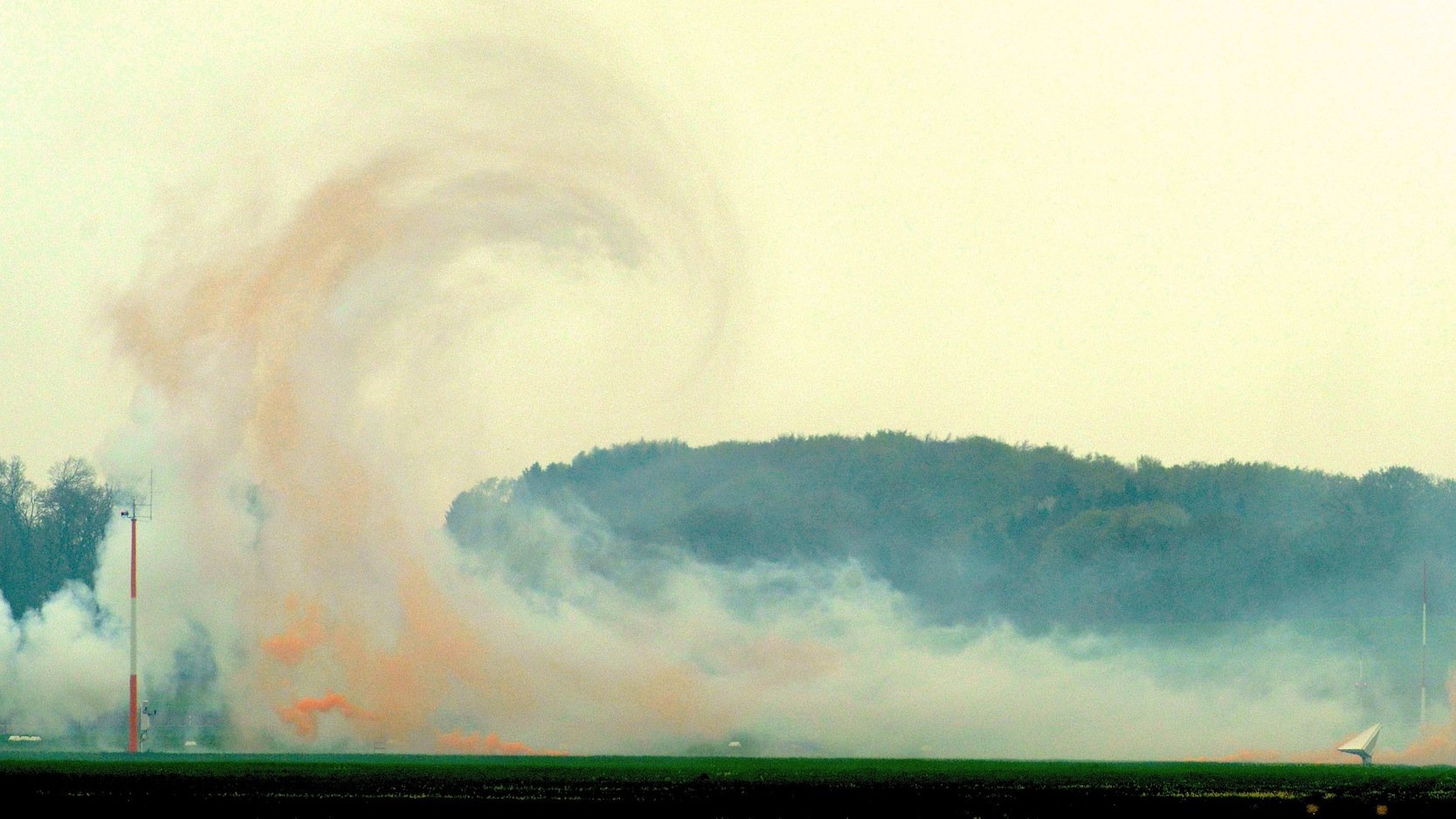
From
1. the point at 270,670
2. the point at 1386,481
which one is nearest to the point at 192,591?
the point at 270,670

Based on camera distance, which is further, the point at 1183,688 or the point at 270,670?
the point at 1183,688

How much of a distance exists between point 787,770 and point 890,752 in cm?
1873

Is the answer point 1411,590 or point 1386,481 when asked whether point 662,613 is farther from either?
point 1386,481

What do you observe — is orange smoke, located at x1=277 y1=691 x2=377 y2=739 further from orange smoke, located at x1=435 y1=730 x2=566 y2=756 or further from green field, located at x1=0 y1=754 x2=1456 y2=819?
green field, located at x1=0 y1=754 x2=1456 y2=819

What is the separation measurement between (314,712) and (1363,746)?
48507 mm

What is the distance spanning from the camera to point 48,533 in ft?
539

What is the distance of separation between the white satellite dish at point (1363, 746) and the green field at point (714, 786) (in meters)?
4.20

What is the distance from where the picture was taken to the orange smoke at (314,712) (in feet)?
353

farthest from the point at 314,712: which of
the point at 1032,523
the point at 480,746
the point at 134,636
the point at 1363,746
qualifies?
the point at 1032,523

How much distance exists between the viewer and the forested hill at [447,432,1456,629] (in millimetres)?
151500

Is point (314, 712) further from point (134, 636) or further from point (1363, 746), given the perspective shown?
point (1363, 746)

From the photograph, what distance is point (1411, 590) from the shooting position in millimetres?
147375

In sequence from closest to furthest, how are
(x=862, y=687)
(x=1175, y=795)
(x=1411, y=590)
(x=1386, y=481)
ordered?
1. (x=1175, y=795)
2. (x=862, y=687)
3. (x=1411, y=590)
4. (x=1386, y=481)

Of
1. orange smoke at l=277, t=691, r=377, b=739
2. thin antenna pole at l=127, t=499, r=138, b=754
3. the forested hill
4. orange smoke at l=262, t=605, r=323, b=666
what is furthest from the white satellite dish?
thin antenna pole at l=127, t=499, r=138, b=754
